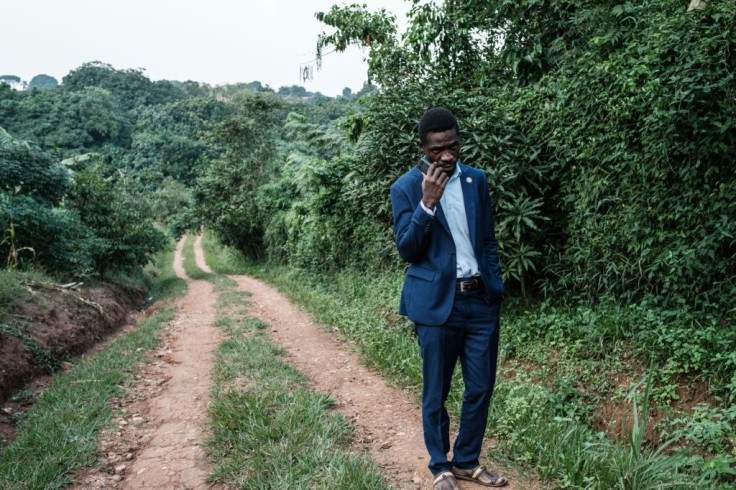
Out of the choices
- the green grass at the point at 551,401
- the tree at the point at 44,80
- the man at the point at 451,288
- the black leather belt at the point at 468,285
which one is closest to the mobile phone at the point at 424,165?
the man at the point at 451,288

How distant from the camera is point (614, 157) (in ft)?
16.0

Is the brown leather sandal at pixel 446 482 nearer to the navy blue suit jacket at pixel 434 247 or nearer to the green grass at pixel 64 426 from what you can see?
the navy blue suit jacket at pixel 434 247

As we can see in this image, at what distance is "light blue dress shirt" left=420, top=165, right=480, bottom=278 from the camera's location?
290 centimetres

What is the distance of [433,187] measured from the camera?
8.82ft

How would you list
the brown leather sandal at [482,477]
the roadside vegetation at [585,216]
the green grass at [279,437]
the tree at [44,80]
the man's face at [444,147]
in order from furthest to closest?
the tree at [44,80], the roadside vegetation at [585,216], the green grass at [279,437], the brown leather sandal at [482,477], the man's face at [444,147]

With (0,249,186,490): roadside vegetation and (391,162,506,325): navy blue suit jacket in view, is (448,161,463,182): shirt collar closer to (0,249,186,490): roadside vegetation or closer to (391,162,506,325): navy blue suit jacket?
(391,162,506,325): navy blue suit jacket

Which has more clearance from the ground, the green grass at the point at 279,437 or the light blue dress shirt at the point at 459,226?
the light blue dress shirt at the point at 459,226

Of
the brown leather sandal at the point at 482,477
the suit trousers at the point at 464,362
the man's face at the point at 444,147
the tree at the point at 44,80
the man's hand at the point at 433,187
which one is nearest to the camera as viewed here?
the man's hand at the point at 433,187

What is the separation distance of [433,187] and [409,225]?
260 millimetres

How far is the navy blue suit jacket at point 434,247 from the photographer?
110 inches

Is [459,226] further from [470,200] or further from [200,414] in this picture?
[200,414]

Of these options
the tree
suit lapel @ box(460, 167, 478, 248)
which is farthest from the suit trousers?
the tree

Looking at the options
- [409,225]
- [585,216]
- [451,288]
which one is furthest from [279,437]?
[585,216]

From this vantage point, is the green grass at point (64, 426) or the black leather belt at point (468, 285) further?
the green grass at point (64, 426)
